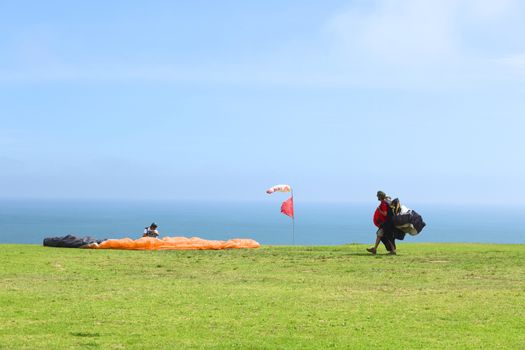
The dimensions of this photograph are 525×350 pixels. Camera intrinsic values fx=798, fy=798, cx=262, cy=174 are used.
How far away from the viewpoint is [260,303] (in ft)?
50.2

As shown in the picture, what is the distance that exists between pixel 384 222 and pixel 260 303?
45.2 feet

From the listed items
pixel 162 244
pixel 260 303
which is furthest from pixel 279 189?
pixel 260 303

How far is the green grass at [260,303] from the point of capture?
11797 mm

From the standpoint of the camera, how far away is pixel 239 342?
11508 mm

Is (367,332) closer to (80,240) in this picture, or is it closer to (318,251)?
(318,251)

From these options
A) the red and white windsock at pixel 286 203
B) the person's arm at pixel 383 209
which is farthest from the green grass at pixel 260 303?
the red and white windsock at pixel 286 203

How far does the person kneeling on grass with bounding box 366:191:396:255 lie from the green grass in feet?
7.29

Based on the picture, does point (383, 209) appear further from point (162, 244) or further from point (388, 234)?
point (162, 244)

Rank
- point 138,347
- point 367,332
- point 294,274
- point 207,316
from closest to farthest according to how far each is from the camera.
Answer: point 138,347 < point 367,332 < point 207,316 < point 294,274

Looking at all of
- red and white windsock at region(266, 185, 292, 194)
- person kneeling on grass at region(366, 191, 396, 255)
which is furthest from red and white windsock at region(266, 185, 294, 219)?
person kneeling on grass at region(366, 191, 396, 255)

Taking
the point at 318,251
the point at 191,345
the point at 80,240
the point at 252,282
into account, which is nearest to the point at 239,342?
the point at 191,345

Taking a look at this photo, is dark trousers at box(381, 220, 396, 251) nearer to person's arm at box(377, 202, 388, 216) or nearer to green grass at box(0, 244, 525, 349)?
person's arm at box(377, 202, 388, 216)

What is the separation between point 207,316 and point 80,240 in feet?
64.4

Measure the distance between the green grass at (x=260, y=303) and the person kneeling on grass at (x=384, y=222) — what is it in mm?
2222
